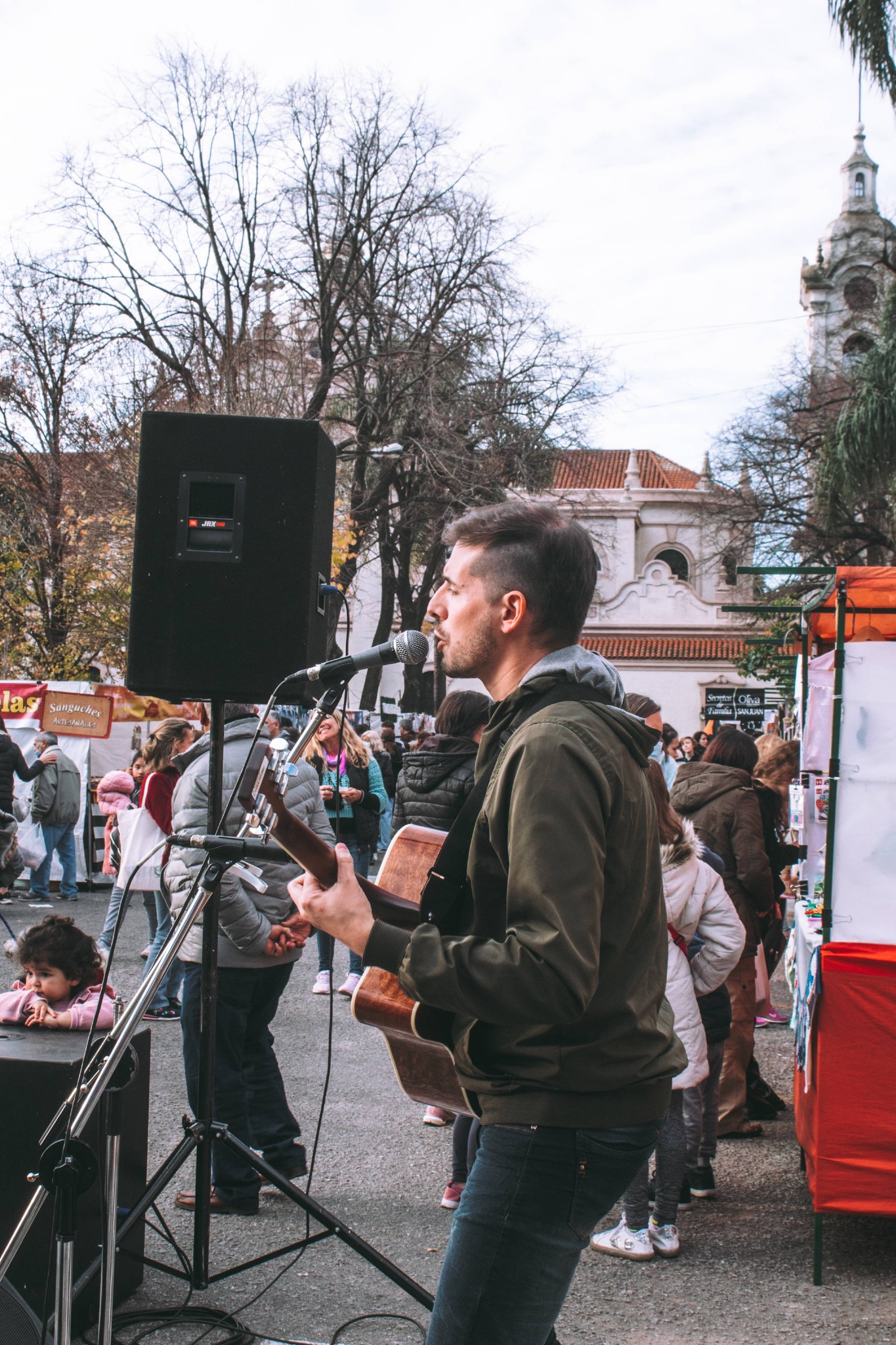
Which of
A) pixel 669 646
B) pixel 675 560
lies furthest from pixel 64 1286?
pixel 675 560

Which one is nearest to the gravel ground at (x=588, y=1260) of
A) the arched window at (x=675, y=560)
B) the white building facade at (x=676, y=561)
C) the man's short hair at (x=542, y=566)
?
the man's short hair at (x=542, y=566)

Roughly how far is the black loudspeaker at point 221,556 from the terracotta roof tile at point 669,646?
39.7 m

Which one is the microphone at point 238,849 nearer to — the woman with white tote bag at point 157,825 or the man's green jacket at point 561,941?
the man's green jacket at point 561,941

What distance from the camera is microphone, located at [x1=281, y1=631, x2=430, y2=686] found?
2506mm

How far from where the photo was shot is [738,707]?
74.0ft

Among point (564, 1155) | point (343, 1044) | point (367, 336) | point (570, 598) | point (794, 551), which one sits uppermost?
point (367, 336)

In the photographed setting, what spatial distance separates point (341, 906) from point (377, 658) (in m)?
0.80

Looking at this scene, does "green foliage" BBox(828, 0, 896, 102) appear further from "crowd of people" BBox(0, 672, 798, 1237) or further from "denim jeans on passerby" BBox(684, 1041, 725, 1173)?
"denim jeans on passerby" BBox(684, 1041, 725, 1173)

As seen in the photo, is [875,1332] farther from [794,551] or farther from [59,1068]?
[794,551]

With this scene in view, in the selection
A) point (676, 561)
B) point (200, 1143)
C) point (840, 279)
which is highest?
point (840, 279)

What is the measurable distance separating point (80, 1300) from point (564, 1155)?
2149mm

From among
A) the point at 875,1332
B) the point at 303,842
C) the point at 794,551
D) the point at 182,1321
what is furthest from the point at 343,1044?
the point at 794,551

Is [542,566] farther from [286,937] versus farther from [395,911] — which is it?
[286,937]

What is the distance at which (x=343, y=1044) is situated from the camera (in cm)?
696
